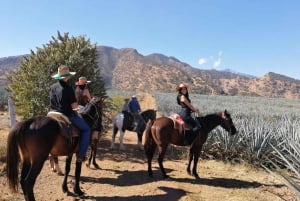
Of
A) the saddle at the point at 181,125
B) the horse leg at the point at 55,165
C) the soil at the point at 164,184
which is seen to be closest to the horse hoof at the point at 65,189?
the soil at the point at 164,184

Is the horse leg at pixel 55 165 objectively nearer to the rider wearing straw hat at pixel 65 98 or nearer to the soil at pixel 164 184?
the soil at pixel 164 184

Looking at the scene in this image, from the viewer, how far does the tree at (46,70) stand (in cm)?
1252

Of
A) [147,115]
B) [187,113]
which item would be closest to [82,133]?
[187,113]

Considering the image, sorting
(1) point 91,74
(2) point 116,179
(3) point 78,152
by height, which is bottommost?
(2) point 116,179

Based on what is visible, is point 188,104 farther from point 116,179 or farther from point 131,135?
point 131,135

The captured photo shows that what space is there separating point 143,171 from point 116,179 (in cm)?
110

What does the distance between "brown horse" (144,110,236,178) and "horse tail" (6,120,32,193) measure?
354 centimetres

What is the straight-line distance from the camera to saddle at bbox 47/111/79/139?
22.9 feet

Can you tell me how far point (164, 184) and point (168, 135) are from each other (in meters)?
1.27

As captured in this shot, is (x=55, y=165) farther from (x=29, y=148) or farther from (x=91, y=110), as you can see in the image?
(x=29, y=148)

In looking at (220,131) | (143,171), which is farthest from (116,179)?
(220,131)

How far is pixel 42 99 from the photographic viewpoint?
41.0 feet

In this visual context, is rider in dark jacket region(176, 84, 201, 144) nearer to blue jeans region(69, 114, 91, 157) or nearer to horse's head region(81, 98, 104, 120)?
horse's head region(81, 98, 104, 120)

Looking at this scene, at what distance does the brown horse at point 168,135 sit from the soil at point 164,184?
53cm
